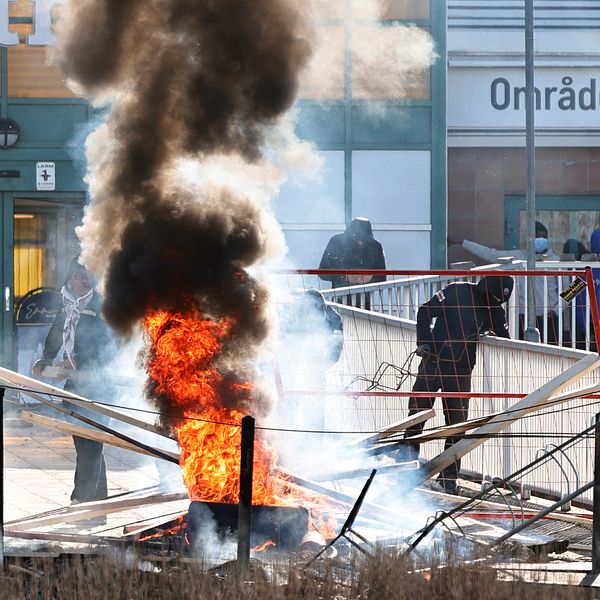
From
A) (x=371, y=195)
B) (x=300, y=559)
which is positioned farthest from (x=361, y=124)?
(x=300, y=559)

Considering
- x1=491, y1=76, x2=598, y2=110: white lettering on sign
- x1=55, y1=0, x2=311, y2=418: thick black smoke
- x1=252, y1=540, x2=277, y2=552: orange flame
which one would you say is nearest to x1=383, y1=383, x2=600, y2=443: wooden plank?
x1=252, y1=540, x2=277, y2=552: orange flame

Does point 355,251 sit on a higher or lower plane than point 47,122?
lower

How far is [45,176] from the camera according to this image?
46.9 feet

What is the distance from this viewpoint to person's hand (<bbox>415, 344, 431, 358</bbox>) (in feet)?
32.9

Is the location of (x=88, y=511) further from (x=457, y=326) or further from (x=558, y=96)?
(x=558, y=96)

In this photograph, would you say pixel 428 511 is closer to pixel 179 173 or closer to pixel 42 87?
pixel 179 173

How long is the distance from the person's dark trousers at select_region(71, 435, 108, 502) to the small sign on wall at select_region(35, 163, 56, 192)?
19.8 ft

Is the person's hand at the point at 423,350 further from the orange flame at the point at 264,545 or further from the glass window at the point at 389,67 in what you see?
the glass window at the point at 389,67

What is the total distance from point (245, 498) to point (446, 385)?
4.90 meters

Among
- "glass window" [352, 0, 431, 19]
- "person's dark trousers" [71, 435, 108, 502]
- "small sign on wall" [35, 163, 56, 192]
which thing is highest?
"glass window" [352, 0, 431, 19]

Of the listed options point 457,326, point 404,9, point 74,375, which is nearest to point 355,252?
point 457,326

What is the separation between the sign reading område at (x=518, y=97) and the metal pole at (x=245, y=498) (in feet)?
41.9

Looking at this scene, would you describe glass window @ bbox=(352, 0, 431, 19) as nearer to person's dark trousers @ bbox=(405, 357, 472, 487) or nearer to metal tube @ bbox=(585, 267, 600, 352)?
person's dark trousers @ bbox=(405, 357, 472, 487)

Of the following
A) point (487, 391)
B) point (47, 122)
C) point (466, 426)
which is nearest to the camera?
point (466, 426)
